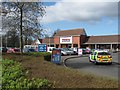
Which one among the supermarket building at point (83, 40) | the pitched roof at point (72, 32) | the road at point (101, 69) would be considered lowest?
the road at point (101, 69)

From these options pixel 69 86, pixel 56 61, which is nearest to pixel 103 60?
pixel 56 61

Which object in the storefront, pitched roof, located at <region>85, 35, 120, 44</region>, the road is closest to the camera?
the road

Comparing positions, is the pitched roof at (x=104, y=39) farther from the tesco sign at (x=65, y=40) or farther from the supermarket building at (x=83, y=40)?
the tesco sign at (x=65, y=40)

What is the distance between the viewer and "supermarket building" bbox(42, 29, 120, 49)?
75.3m

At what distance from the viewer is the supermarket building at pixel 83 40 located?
7531 centimetres

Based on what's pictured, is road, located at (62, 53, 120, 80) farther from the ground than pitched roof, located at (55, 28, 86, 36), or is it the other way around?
pitched roof, located at (55, 28, 86, 36)

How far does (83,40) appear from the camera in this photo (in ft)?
266

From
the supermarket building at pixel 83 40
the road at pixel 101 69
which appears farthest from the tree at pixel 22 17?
the supermarket building at pixel 83 40

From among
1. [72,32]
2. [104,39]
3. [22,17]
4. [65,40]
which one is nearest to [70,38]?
[65,40]

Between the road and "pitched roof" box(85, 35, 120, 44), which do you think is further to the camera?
"pitched roof" box(85, 35, 120, 44)

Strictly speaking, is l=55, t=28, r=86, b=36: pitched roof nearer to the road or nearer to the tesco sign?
the tesco sign

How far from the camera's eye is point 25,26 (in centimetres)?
2750

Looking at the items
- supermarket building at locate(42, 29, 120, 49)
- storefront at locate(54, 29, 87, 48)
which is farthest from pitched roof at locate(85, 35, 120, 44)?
storefront at locate(54, 29, 87, 48)

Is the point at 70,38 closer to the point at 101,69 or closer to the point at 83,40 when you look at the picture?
the point at 83,40
